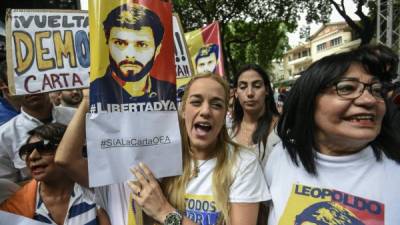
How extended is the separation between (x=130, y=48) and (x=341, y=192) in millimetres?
1095

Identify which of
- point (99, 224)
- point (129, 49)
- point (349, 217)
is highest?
point (129, 49)

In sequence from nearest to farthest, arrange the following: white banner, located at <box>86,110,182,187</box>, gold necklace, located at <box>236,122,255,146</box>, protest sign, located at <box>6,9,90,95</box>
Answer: white banner, located at <box>86,110,182,187</box> → protest sign, located at <box>6,9,90,95</box> → gold necklace, located at <box>236,122,255,146</box>

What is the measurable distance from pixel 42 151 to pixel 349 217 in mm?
1528

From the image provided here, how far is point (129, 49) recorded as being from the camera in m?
1.74

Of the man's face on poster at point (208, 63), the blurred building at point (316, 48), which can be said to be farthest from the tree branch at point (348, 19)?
the blurred building at point (316, 48)

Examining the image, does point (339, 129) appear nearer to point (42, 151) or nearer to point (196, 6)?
point (42, 151)

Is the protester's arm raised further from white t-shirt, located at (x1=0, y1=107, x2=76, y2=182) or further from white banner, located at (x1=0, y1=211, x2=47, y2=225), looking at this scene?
white t-shirt, located at (x1=0, y1=107, x2=76, y2=182)

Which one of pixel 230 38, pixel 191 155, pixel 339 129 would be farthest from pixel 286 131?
pixel 230 38

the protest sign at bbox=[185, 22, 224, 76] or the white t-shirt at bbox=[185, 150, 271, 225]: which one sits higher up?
the protest sign at bbox=[185, 22, 224, 76]

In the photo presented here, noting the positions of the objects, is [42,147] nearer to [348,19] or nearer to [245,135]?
[245,135]

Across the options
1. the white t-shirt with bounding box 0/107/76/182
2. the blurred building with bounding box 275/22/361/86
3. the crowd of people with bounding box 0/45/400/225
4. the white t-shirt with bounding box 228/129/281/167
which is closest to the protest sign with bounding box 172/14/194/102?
the white t-shirt with bounding box 228/129/281/167

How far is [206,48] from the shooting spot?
207 inches

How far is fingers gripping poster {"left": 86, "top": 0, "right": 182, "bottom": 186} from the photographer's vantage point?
1679mm

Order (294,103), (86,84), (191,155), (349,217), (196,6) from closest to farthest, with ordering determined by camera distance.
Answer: (349,217) → (294,103) → (191,155) → (86,84) → (196,6)
